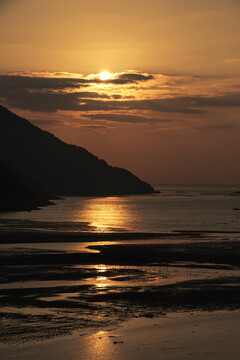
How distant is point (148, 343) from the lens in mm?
22672

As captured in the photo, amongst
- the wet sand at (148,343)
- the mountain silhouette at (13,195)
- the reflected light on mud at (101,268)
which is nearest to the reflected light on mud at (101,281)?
the reflected light on mud at (101,268)

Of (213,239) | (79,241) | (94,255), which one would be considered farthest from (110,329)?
(213,239)

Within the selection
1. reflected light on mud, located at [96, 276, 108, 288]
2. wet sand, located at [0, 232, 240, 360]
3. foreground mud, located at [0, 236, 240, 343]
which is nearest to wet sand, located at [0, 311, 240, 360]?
wet sand, located at [0, 232, 240, 360]

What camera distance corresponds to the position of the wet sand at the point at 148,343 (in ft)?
69.1

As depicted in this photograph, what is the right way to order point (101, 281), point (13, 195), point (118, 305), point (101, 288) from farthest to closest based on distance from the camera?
point (13, 195)
point (101, 281)
point (101, 288)
point (118, 305)

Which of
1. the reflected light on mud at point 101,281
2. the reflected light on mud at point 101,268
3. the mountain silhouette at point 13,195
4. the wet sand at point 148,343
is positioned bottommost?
the wet sand at point 148,343

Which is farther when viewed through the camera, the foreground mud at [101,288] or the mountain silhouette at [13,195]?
the mountain silhouette at [13,195]

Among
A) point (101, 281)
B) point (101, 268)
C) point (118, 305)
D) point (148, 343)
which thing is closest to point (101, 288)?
point (101, 281)

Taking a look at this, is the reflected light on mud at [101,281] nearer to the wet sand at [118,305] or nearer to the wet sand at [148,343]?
the wet sand at [118,305]

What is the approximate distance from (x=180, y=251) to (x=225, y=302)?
2505 cm

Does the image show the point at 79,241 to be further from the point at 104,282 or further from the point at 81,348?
the point at 81,348

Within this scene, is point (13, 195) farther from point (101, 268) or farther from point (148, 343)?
point (148, 343)

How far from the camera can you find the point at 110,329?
79.4 feet

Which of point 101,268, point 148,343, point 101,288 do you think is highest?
point 101,288
